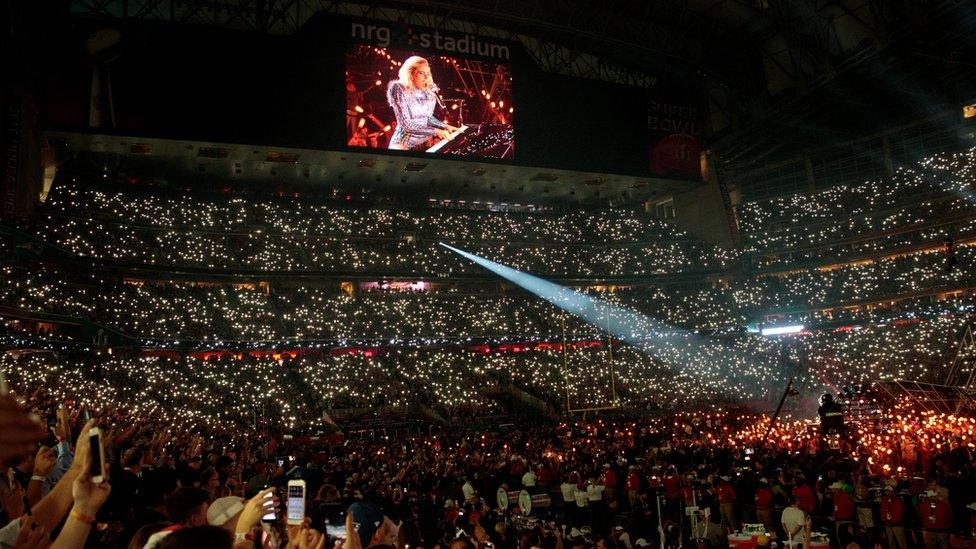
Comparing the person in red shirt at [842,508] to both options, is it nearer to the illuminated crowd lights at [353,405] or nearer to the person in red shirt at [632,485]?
the person in red shirt at [632,485]

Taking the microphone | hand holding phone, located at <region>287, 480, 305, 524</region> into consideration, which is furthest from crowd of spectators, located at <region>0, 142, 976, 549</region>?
the microphone

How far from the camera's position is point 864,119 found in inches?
1571

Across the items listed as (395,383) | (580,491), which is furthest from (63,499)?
(395,383)

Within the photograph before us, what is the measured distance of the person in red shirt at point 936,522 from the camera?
11.7 m

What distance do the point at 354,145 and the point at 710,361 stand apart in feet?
70.4

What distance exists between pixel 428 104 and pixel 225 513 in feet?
96.1

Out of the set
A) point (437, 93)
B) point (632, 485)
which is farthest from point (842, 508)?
point (437, 93)

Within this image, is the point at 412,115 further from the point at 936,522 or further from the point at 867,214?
the point at 867,214

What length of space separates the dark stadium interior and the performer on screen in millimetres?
156

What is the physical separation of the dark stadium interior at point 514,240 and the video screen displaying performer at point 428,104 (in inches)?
4.5

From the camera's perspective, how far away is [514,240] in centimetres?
4281

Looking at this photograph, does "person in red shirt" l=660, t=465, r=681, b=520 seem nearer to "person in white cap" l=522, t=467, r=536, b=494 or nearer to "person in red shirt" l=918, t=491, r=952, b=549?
"person in white cap" l=522, t=467, r=536, b=494

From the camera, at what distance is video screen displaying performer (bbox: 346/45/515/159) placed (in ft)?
103

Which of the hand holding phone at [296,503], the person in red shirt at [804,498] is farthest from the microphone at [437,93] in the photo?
the hand holding phone at [296,503]
